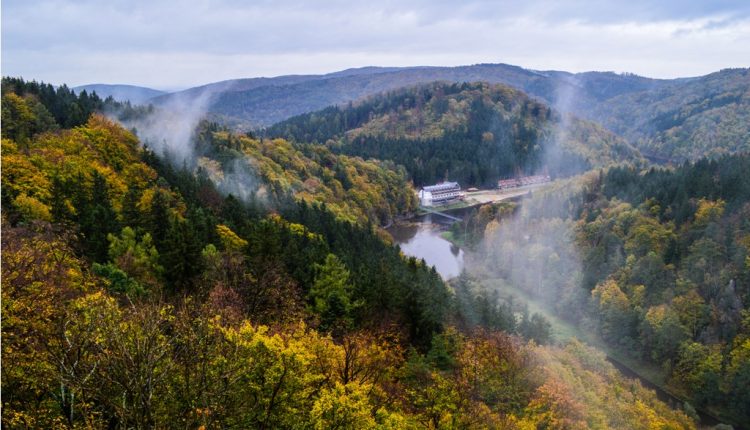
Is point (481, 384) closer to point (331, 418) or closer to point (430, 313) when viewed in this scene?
point (430, 313)

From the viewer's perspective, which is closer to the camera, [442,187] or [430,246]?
[430,246]

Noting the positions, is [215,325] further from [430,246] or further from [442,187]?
[442,187]

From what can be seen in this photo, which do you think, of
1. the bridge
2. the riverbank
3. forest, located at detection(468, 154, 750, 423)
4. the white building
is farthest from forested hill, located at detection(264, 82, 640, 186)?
the riverbank

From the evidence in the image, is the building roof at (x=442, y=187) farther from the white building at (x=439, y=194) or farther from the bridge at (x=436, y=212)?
the bridge at (x=436, y=212)

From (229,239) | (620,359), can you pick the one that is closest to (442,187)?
(620,359)

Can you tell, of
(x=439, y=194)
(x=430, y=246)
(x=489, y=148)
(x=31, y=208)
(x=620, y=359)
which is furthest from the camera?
(x=489, y=148)

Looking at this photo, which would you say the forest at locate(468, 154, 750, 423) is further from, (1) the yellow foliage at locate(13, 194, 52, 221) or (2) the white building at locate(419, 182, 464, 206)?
(1) the yellow foliage at locate(13, 194, 52, 221)

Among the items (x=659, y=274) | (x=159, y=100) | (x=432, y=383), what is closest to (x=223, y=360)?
(x=432, y=383)
